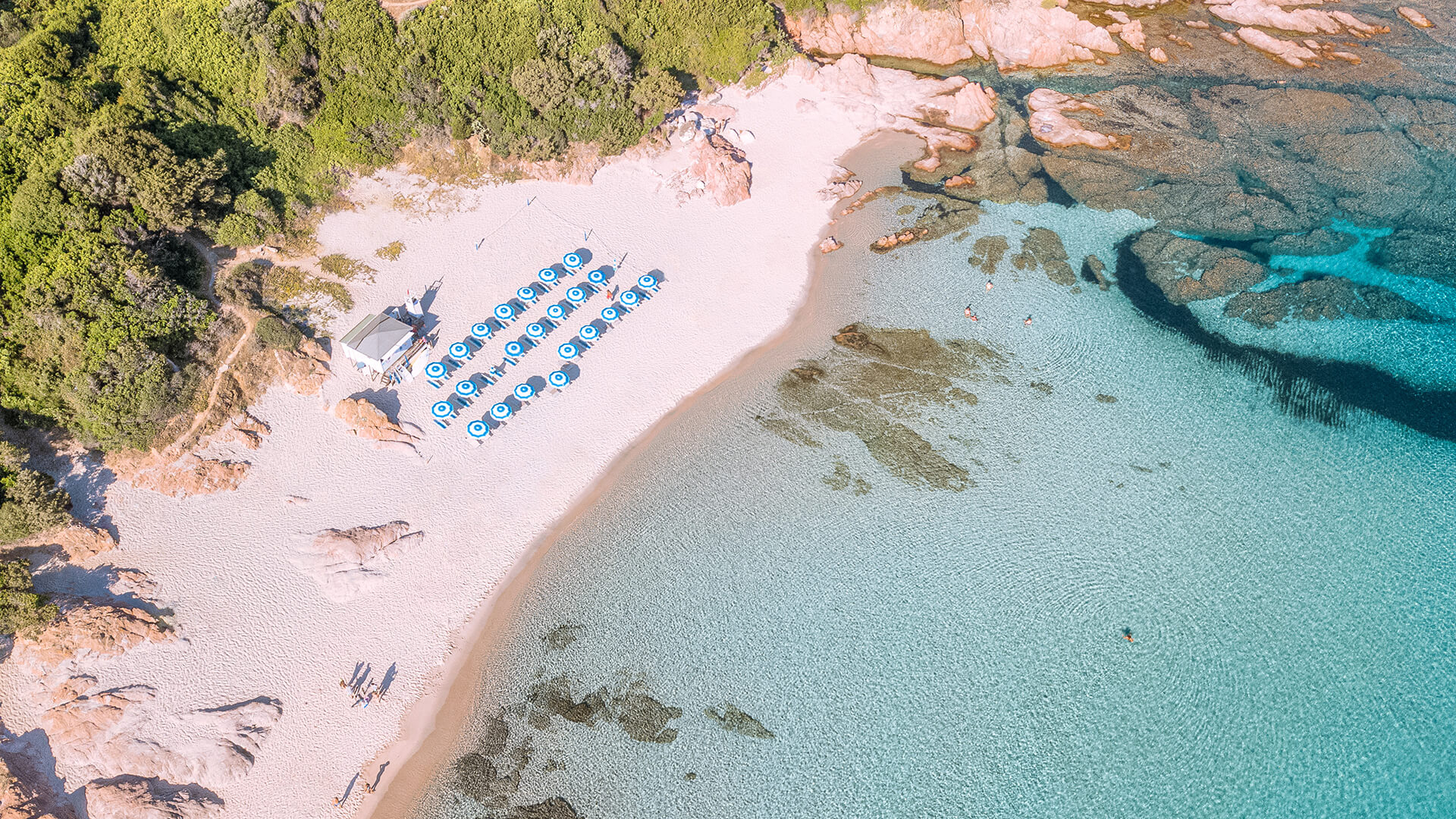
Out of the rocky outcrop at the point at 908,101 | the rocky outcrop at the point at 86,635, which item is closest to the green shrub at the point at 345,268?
the rocky outcrop at the point at 86,635

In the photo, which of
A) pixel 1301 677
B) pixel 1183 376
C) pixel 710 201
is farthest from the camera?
pixel 710 201

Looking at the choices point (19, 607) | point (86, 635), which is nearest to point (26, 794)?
point (86, 635)

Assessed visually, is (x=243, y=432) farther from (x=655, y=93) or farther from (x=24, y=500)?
(x=655, y=93)

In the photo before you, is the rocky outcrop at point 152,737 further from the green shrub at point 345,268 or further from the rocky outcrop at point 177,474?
the green shrub at point 345,268

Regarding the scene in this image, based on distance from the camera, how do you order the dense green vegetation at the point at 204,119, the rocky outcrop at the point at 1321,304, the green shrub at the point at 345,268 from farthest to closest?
1. the rocky outcrop at the point at 1321,304
2. the green shrub at the point at 345,268
3. the dense green vegetation at the point at 204,119

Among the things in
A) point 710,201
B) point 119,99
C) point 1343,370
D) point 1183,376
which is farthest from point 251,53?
point 1343,370

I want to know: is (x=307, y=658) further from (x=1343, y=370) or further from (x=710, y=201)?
(x=1343, y=370)
